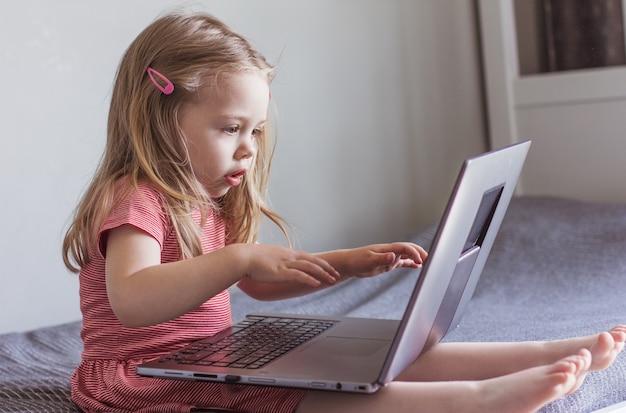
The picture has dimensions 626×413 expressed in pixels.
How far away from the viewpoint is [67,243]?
1211 mm

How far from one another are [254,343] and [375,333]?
0.52 ft

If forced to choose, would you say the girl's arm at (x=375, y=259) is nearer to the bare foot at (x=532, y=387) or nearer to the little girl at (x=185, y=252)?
the little girl at (x=185, y=252)

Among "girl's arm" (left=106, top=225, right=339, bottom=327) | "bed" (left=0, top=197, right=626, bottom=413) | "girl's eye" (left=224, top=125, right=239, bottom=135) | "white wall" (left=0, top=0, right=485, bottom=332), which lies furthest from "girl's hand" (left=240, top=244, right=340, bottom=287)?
"white wall" (left=0, top=0, right=485, bottom=332)

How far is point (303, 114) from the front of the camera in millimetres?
2293

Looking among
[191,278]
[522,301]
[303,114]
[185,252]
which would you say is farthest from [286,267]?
[303,114]

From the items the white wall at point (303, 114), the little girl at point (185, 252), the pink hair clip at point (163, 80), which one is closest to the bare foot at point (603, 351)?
the little girl at point (185, 252)

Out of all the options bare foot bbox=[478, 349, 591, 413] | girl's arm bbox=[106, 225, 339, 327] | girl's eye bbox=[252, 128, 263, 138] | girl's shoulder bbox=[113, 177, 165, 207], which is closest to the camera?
bare foot bbox=[478, 349, 591, 413]

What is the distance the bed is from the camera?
128 centimetres

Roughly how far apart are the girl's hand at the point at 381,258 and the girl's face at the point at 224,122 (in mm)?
198

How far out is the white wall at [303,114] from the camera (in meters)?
1.80

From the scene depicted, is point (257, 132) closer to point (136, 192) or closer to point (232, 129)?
point (232, 129)

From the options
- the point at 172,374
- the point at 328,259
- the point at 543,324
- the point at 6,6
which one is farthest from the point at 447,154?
the point at 172,374

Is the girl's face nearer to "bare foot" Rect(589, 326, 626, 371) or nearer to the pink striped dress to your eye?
the pink striped dress

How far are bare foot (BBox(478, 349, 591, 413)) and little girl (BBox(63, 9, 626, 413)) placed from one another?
68 mm
